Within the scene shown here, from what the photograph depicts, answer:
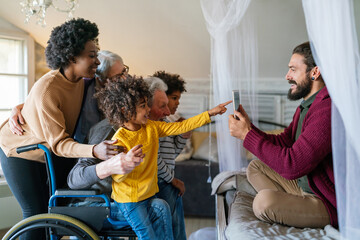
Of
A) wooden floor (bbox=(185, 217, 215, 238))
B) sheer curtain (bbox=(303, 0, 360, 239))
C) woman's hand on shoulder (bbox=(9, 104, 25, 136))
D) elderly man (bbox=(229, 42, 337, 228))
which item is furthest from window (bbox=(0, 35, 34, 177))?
sheer curtain (bbox=(303, 0, 360, 239))

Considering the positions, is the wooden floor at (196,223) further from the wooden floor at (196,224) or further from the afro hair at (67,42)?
the afro hair at (67,42)

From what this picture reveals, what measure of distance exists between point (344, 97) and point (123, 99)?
88cm

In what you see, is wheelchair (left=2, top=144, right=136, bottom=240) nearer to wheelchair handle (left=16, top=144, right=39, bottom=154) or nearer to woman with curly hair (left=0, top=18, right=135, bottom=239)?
wheelchair handle (left=16, top=144, right=39, bottom=154)

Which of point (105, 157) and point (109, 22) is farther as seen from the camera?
point (109, 22)

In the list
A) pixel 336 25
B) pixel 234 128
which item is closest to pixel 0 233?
pixel 234 128

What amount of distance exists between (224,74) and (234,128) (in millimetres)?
1063

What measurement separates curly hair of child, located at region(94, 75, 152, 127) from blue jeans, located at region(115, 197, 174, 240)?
1.17 feet

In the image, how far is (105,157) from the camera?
162 cm

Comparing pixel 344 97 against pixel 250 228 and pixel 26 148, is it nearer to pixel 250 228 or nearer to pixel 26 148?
pixel 250 228

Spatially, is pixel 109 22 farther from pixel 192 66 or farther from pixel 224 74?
pixel 224 74

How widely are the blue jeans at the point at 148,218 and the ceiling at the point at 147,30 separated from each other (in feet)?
7.86

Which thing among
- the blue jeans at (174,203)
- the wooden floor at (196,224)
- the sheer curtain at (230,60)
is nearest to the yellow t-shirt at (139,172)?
the blue jeans at (174,203)

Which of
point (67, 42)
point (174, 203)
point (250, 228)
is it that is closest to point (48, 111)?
point (67, 42)

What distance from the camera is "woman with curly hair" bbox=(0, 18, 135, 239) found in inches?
72.9
